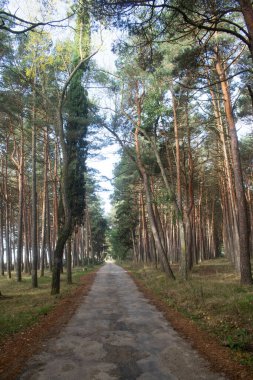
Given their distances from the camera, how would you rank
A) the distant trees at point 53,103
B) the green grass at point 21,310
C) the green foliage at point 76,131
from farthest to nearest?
the green foliage at point 76,131
the distant trees at point 53,103
the green grass at point 21,310

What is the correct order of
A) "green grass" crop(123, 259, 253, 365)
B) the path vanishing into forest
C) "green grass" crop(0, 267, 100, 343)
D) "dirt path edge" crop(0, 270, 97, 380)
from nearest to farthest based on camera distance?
the path vanishing into forest
"dirt path edge" crop(0, 270, 97, 380)
"green grass" crop(123, 259, 253, 365)
"green grass" crop(0, 267, 100, 343)

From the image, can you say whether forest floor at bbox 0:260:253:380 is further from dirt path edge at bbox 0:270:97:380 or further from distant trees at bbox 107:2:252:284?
distant trees at bbox 107:2:252:284

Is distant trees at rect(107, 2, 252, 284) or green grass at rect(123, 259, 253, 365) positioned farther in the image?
distant trees at rect(107, 2, 252, 284)

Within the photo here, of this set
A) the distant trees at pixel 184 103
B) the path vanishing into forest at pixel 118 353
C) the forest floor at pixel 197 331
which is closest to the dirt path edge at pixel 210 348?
the forest floor at pixel 197 331

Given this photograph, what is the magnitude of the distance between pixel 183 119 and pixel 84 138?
22.7 ft

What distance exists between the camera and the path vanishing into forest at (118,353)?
5230mm

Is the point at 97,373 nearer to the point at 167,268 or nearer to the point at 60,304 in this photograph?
the point at 60,304

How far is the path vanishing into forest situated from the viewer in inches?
206

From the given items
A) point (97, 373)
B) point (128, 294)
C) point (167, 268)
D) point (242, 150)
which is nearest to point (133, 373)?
point (97, 373)

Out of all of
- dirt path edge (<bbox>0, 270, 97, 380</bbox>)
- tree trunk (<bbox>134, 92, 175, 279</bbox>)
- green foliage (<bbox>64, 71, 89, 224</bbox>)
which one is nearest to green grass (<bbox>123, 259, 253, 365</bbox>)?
dirt path edge (<bbox>0, 270, 97, 380</bbox>)

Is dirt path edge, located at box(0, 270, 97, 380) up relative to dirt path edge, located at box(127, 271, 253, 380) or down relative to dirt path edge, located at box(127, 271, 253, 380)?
up

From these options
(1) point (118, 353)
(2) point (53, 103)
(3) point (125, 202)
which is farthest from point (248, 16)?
(3) point (125, 202)

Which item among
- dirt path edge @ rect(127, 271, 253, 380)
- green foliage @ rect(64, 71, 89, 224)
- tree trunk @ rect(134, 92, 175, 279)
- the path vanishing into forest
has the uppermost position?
green foliage @ rect(64, 71, 89, 224)

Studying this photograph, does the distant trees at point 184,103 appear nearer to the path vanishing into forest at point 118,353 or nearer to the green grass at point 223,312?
the green grass at point 223,312
